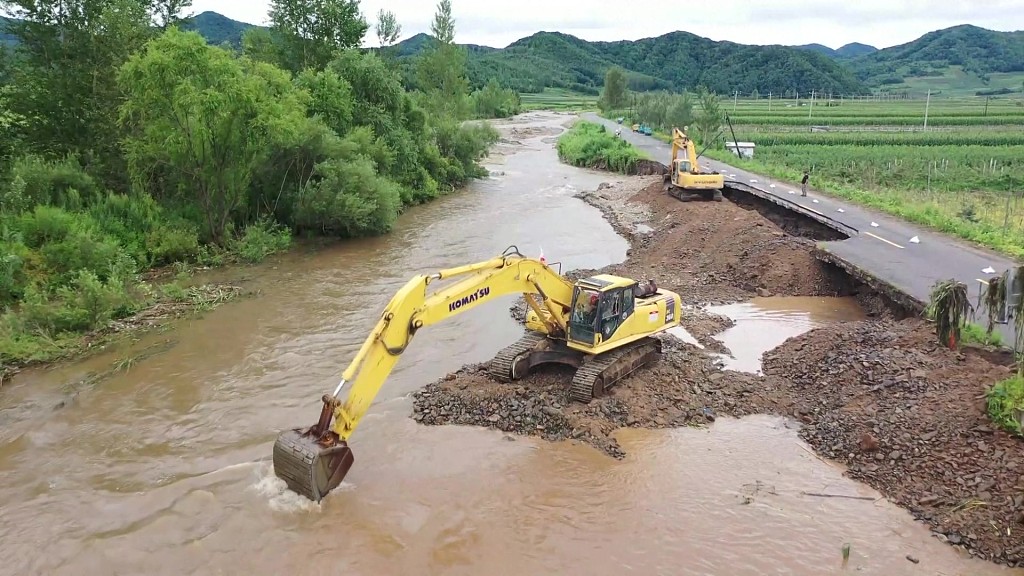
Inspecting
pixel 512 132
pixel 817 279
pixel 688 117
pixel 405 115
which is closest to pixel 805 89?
pixel 512 132

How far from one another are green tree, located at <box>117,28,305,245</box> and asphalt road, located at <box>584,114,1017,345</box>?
17.4 m

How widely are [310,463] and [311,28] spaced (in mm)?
31627

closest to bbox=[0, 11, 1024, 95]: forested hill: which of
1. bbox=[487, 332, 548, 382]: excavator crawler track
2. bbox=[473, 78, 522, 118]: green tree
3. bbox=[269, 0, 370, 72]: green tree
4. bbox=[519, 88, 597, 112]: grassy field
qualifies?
bbox=[519, 88, 597, 112]: grassy field

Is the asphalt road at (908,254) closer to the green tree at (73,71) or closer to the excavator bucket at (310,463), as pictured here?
the excavator bucket at (310,463)

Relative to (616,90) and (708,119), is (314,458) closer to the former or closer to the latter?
(708,119)

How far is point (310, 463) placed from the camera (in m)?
8.12

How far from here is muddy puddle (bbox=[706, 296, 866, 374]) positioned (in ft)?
46.4

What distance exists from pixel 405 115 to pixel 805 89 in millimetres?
124053

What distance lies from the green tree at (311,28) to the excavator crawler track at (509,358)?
2657 centimetres

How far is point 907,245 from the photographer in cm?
1853

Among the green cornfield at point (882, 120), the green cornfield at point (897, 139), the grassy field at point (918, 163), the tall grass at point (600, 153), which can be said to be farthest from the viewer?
the green cornfield at point (882, 120)

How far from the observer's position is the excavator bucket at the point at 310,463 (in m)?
8.20

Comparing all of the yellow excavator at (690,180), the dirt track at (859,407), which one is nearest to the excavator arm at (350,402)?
the dirt track at (859,407)

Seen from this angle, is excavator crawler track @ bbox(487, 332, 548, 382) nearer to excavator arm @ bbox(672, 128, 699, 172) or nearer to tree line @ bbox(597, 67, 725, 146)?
excavator arm @ bbox(672, 128, 699, 172)
